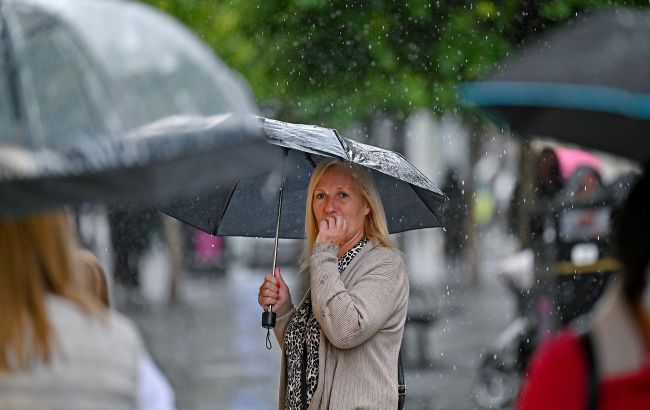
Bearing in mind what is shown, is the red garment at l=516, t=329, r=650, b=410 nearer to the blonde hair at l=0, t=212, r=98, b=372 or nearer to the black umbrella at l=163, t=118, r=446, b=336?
the blonde hair at l=0, t=212, r=98, b=372

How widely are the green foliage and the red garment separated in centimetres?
640

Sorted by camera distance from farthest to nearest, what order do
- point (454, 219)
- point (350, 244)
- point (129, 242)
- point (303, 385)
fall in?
point (129, 242) → point (454, 219) → point (350, 244) → point (303, 385)

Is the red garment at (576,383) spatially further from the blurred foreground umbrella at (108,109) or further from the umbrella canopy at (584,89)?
the blurred foreground umbrella at (108,109)

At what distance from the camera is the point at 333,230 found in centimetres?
455

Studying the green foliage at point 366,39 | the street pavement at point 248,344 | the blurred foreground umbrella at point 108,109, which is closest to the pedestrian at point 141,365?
the blurred foreground umbrella at point 108,109

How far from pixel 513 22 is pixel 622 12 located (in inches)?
259

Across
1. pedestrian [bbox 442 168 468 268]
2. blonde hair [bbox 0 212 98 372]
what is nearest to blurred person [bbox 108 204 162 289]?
pedestrian [bbox 442 168 468 268]

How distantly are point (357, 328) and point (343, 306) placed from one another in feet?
0.27

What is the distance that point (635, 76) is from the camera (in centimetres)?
274

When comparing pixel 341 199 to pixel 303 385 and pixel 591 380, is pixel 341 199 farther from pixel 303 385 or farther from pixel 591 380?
pixel 591 380

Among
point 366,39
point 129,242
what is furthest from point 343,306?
point 129,242

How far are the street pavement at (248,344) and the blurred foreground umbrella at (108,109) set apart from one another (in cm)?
719

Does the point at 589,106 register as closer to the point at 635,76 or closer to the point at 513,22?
the point at 635,76

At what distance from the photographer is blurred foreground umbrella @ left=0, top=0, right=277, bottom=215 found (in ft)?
8.82
